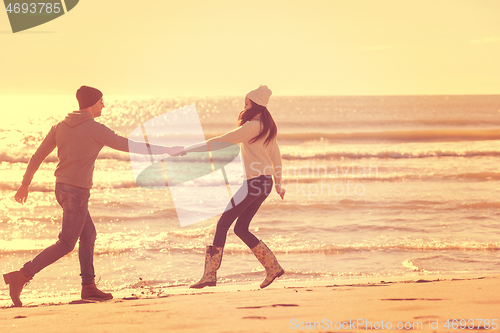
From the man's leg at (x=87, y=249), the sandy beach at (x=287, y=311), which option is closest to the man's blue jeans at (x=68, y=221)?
the man's leg at (x=87, y=249)

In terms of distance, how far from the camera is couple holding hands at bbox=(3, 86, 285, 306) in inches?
165

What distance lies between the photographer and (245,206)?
4406mm

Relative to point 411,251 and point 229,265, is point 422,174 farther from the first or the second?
point 229,265

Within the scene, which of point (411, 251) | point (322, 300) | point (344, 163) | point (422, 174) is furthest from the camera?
point (344, 163)

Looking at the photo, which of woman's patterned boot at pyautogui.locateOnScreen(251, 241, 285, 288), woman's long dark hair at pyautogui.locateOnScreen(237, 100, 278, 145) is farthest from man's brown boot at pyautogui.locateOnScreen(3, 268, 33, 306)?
woman's long dark hair at pyautogui.locateOnScreen(237, 100, 278, 145)

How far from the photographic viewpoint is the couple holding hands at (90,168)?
13.8 ft

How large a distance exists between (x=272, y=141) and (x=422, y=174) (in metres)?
13.2

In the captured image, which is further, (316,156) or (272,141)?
(316,156)

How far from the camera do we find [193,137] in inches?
1276

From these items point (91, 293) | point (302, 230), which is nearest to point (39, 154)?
point (91, 293)

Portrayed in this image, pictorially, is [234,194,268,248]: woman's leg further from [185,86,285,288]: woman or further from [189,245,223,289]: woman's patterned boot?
[189,245,223,289]: woman's patterned boot

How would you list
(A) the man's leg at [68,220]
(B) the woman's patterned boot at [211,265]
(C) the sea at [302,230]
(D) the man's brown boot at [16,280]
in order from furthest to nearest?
1. (C) the sea at [302,230]
2. (B) the woman's patterned boot at [211,265]
3. (D) the man's brown boot at [16,280]
4. (A) the man's leg at [68,220]

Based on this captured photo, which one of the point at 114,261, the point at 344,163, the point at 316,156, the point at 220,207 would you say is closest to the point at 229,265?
the point at 114,261

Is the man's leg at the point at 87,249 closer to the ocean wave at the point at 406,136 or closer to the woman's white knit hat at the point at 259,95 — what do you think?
the woman's white knit hat at the point at 259,95
